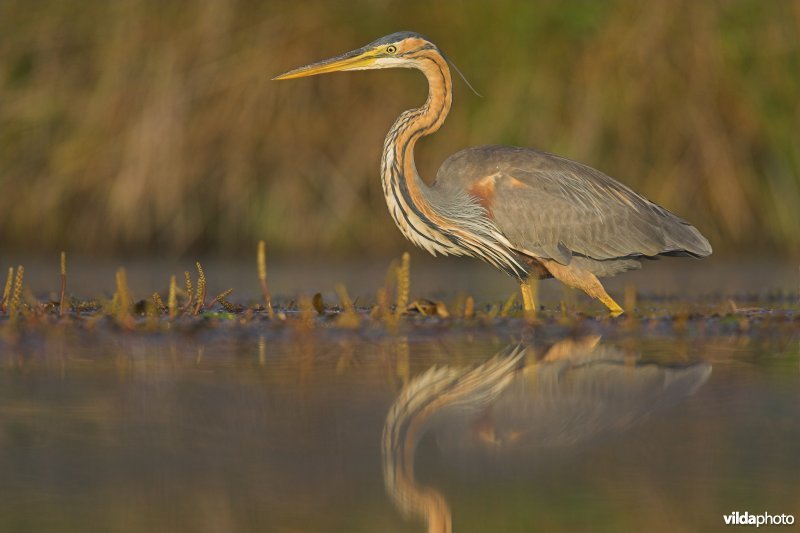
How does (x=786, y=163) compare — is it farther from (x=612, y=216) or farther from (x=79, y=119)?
(x=79, y=119)

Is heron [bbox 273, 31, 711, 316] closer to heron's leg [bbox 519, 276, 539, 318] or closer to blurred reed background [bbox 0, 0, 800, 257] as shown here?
heron's leg [bbox 519, 276, 539, 318]

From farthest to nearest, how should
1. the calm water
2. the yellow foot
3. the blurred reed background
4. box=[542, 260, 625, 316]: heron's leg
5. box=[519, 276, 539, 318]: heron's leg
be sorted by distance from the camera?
the blurred reed background → box=[542, 260, 625, 316]: heron's leg → box=[519, 276, 539, 318]: heron's leg → the yellow foot → the calm water

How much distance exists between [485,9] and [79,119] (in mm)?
3855

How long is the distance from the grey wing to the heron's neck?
260 millimetres

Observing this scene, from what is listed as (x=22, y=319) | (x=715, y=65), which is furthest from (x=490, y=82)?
(x=22, y=319)

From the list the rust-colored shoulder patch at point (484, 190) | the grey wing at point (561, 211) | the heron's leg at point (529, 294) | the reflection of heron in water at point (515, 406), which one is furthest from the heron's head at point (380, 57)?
the reflection of heron in water at point (515, 406)

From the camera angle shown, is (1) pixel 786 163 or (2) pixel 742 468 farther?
(1) pixel 786 163

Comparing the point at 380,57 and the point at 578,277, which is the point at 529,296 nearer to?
the point at 578,277

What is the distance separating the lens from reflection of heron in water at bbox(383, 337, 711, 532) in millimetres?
3939

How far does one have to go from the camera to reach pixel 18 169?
1280 centimetres

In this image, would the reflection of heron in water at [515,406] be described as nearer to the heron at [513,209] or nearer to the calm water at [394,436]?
the calm water at [394,436]

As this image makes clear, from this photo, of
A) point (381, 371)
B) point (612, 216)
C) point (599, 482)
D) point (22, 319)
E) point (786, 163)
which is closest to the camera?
point (599, 482)

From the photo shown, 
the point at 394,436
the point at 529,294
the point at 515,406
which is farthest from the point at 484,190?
the point at 394,436

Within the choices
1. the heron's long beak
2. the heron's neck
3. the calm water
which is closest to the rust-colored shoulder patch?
the heron's neck
